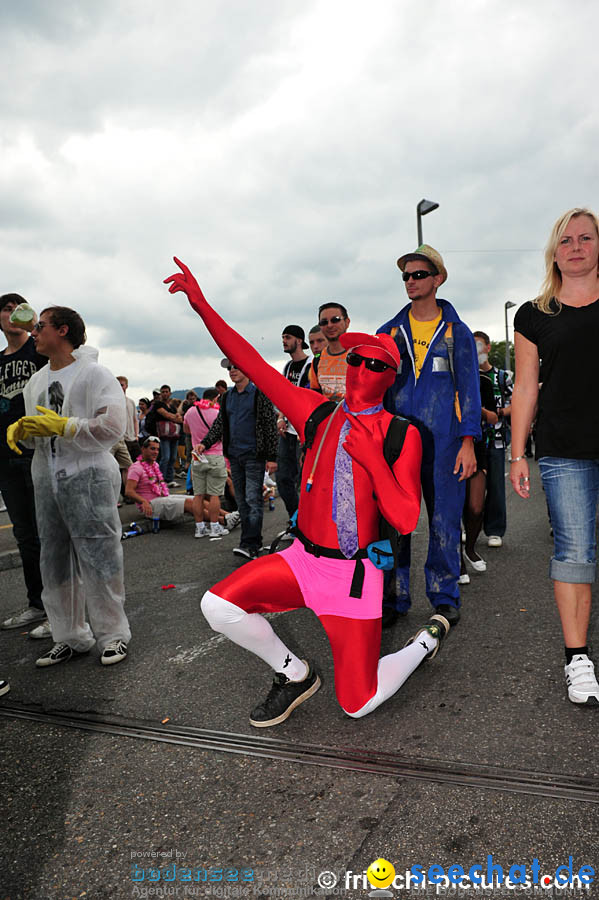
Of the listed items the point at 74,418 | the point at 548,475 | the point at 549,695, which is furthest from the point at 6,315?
the point at 549,695

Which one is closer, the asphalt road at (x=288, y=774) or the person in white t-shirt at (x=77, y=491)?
the asphalt road at (x=288, y=774)

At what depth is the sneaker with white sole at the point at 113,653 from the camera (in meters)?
3.71

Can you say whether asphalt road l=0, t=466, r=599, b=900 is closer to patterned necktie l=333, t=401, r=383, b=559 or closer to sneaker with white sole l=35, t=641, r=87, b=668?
sneaker with white sole l=35, t=641, r=87, b=668

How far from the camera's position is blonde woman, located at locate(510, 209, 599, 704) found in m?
2.82

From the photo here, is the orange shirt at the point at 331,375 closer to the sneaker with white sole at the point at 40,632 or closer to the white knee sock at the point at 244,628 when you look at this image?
the white knee sock at the point at 244,628

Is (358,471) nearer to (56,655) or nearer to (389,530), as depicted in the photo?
(389,530)

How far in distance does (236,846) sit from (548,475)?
1.95 metres

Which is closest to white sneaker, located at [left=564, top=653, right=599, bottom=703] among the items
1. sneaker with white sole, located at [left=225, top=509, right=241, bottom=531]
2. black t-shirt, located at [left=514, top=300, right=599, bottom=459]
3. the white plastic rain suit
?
black t-shirt, located at [left=514, top=300, right=599, bottom=459]

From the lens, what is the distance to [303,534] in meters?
2.85

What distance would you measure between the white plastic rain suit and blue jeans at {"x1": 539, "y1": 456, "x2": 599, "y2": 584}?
2352 mm

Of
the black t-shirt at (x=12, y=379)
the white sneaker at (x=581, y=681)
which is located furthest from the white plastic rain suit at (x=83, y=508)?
the white sneaker at (x=581, y=681)

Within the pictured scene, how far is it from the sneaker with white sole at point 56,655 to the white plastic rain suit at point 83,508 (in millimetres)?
35

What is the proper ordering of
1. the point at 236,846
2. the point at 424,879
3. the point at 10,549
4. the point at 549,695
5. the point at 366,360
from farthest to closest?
the point at 10,549
the point at 549,695
the point at 366,360
the point at 236,846
the point at 424,879

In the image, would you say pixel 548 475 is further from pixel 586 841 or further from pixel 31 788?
pixel 31 788
